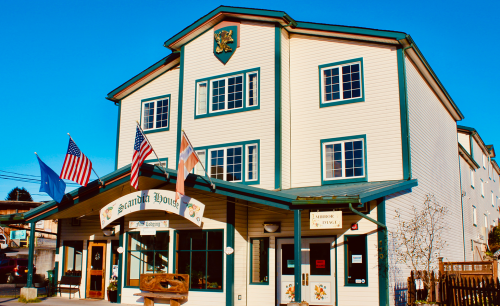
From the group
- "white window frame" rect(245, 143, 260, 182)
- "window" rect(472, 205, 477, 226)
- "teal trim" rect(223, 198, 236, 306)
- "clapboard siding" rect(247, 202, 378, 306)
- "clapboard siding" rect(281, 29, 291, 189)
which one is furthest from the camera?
"window" rect(472, 205, 477, 226)

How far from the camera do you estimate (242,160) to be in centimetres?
1834

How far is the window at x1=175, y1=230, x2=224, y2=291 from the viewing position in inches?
642

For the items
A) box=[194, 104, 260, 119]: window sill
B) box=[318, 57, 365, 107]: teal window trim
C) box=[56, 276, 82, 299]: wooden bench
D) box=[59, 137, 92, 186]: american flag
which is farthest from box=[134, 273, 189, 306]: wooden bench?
box=[318, 57, 365, 107]: teal window trim

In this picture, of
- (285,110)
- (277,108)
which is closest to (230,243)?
(277,108)

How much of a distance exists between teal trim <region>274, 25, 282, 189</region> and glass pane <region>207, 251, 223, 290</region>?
314 centimetres

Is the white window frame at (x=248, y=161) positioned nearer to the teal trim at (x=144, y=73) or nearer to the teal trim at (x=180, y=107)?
the teal trim at (x=180, y=107)

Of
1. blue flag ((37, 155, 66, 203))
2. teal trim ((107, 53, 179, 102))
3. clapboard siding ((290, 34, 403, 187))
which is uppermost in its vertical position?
teal trim ((107, 53, 179, 102))

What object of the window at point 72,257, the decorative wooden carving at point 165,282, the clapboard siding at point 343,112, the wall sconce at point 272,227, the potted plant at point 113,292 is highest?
the clapboard siding at point 343,112

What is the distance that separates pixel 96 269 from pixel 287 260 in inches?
330

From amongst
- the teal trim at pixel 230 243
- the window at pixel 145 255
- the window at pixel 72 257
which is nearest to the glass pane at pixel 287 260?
the teal trim at pixel 230 243

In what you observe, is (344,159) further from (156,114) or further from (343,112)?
(156,114)

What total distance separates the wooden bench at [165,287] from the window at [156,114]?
6.83 metres

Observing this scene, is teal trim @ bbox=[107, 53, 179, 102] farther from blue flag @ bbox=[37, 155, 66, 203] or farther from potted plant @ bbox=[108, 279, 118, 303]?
potted plant @ bbox=[108, 279, 118, 303]

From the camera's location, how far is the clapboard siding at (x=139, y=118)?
20828mm
